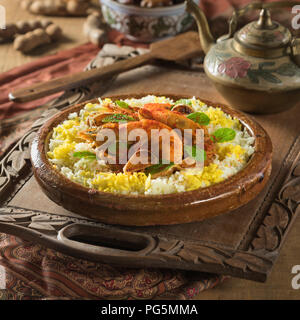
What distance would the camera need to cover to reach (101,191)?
1937 millimetres

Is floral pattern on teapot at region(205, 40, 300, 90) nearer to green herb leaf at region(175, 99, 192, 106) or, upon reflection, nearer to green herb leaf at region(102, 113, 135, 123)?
green herb leaf at region(175, 99, 192, 106)

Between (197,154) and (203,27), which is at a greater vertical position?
(203,27)

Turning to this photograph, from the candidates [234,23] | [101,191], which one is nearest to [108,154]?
[101,191]

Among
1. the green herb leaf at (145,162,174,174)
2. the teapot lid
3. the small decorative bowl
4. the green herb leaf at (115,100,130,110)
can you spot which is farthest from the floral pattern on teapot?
the small decorative bowl

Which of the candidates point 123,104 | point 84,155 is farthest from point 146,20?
point 84,155

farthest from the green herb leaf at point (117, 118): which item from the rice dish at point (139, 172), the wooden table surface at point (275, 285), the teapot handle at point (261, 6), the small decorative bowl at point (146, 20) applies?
the small decorative bowl at point (146, 20)

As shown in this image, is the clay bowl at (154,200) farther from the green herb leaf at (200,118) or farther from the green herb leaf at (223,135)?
the green herb leaf at (200,118)

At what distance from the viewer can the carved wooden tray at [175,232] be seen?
1853mm

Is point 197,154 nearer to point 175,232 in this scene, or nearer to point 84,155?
point 175,232

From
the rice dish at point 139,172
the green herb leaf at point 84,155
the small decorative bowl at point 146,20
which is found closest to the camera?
the rice dish at point 139,172

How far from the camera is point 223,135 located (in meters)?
2.19

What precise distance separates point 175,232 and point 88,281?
14.4 inches

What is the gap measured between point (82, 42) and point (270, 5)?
1.88 meters

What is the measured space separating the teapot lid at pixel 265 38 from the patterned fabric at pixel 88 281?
1170 millimetres
